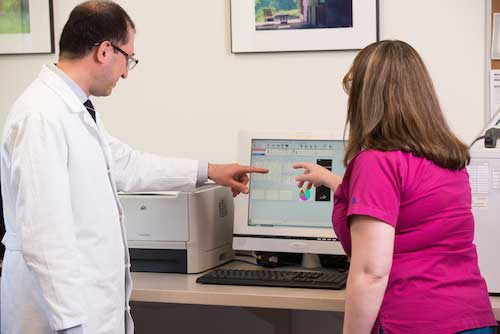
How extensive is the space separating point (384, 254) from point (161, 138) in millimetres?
1649

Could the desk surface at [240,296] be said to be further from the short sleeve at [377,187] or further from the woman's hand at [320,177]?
the short sleeve at [377,187]

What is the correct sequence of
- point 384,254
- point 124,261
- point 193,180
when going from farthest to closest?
point 193,180, point 124,261, point 384,254

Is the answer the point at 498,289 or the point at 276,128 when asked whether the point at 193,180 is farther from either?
the point at 498,289

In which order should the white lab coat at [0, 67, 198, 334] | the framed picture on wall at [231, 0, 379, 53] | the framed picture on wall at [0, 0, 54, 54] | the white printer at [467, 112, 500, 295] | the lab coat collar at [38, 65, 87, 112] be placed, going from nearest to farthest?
1. the white lab coat at [0, 67, 198, 334]
2. the lab coat collar at [38, 65, 87, 112]
3. the white printer at [467, 112, 500, 295]
4. the framed picture on wall at [231, 0, 379, 53]
5. the framed picture on wall at [0, 0, 54, 54]

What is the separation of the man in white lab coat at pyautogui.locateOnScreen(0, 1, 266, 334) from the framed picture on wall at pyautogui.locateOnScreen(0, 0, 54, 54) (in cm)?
114

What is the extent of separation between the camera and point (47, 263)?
175cm

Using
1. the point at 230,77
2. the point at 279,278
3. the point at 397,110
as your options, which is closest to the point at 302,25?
the point at 230,77

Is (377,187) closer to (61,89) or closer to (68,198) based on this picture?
(68,198)

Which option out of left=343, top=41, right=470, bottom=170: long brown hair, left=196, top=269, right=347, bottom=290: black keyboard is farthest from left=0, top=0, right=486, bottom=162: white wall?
left=343, top=41, right=470, bottom=170: long brown hair

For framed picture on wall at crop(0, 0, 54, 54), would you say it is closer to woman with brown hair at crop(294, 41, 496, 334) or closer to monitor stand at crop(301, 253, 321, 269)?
monitor stand at crop(301, 253, 321, 269)

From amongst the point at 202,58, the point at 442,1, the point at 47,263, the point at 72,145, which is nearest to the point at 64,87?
the point at 72,145

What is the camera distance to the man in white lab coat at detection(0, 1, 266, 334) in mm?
1766

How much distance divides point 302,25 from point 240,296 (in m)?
1.17

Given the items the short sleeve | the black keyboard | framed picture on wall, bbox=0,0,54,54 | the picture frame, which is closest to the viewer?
the short sleeve
